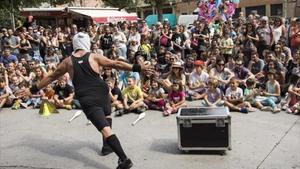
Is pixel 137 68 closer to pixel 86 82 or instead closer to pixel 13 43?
pixel 86 82

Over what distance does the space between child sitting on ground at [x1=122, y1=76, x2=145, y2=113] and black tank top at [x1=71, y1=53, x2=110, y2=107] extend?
11.1ft

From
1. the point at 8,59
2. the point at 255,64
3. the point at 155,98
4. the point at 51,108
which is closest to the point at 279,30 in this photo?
the point at 255,64

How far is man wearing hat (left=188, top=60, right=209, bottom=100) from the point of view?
10281mm

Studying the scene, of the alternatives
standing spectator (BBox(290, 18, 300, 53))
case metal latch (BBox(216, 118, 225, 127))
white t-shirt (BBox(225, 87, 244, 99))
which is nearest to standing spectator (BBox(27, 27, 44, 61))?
white t-shirt (BBox(225, 87, 244, 99))

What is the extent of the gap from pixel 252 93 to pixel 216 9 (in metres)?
6.00

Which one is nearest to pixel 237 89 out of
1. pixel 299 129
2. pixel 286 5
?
pixel 299 129

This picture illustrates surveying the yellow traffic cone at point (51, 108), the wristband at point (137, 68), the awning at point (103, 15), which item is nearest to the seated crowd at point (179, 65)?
the yellow traffic cone at point (51, 108)

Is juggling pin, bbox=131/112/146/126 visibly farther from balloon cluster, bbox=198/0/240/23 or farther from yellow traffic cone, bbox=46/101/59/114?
balloon cluster, bbox=198/0/240/23

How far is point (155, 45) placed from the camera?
527 inches

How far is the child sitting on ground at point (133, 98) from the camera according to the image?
9.17 metres

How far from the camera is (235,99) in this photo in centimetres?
892

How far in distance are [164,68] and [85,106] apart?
573 centimetres

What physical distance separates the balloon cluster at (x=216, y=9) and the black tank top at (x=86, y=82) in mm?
9114

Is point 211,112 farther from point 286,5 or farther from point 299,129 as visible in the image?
point 286,5
